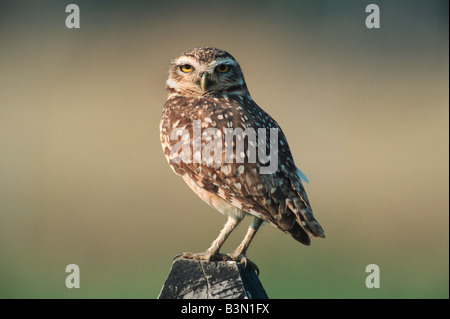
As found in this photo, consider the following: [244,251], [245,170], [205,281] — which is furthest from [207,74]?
[205,281]

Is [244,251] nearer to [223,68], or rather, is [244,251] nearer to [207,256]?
[207,256]

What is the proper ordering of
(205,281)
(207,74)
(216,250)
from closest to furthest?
(205,281), (216,250), (207,74)

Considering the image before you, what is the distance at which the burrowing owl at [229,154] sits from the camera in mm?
4352

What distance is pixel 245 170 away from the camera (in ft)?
14.6

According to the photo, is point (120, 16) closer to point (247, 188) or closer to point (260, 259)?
point (260, 259)

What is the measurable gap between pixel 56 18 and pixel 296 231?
1258 cm

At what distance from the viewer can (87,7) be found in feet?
55.7

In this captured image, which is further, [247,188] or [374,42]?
[374,42]

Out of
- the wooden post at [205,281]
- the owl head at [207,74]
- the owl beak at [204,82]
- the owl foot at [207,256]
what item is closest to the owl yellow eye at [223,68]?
the owl head at [207,74]

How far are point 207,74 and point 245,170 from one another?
80 cm
